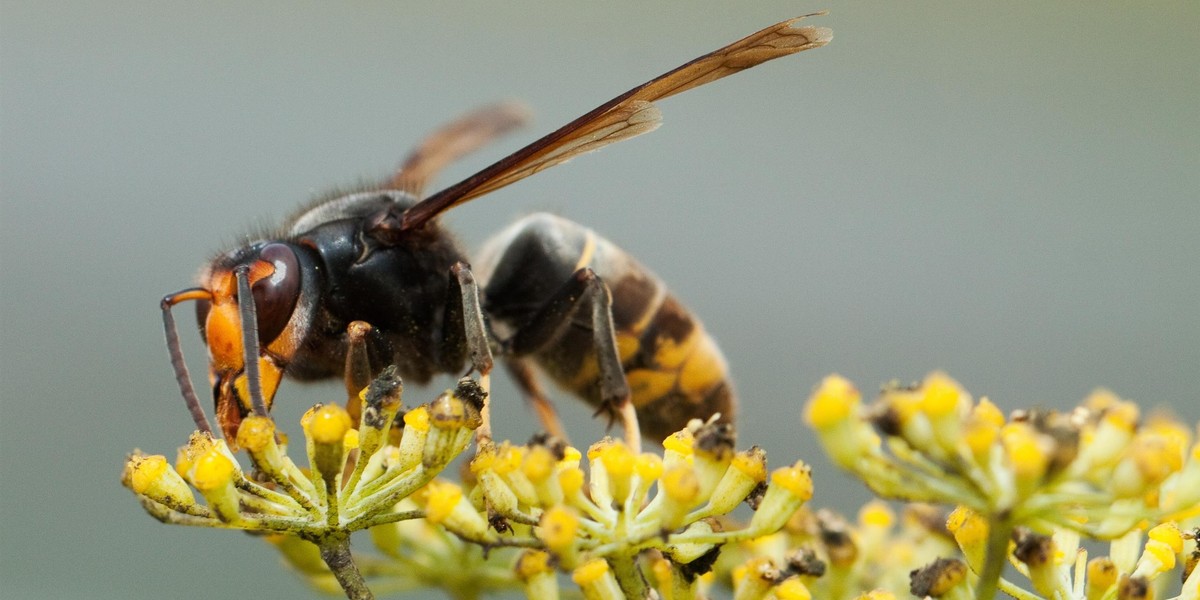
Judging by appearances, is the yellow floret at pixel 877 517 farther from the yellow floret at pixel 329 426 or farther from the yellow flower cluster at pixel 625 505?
the yellow floret at pixel 329 426

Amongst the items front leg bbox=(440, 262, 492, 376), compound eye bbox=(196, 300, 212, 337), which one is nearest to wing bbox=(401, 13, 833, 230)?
front leg bbox=(440, 262, 492, 376)

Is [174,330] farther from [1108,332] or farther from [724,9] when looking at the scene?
[724,9]

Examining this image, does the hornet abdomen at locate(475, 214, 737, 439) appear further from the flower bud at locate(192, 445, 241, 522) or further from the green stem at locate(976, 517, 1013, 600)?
the green stem at locate(976, 517, 1013, 600)

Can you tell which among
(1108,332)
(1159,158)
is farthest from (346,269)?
(1159,158)

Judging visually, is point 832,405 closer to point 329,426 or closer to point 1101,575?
point 1101,575

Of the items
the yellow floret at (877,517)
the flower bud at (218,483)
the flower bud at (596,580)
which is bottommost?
the yellow floret at (877,517)

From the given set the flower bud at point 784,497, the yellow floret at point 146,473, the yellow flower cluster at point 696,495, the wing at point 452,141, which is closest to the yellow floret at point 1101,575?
the yellow flower cluster at point 696,495
